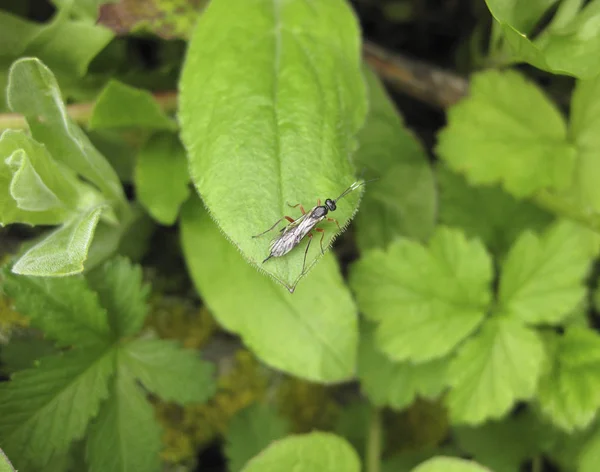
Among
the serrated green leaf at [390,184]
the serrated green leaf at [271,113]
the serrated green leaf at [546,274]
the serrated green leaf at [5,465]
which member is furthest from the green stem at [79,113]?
the serrated green leaf at [546,274]

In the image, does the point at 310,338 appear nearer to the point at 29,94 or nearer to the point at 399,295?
the point at 399,295

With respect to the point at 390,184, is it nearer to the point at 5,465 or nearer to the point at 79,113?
the point at 79,113

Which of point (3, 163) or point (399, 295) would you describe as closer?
point (3, 163)

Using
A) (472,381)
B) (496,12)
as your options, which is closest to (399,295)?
(472,381)

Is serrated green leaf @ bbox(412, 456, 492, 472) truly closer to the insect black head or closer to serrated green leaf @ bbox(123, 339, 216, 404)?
serrated green leaf @ bbox(123, 339, 216, 404)

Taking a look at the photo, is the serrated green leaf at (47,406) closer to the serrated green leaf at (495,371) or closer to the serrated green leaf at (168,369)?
the serrated green leaf at (168,369)

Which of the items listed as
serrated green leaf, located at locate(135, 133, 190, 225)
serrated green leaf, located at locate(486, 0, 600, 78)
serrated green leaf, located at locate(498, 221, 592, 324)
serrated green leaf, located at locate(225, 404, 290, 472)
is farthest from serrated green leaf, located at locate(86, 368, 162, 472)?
serrated green leaf, located at locate(486, 0, 600, 78)
